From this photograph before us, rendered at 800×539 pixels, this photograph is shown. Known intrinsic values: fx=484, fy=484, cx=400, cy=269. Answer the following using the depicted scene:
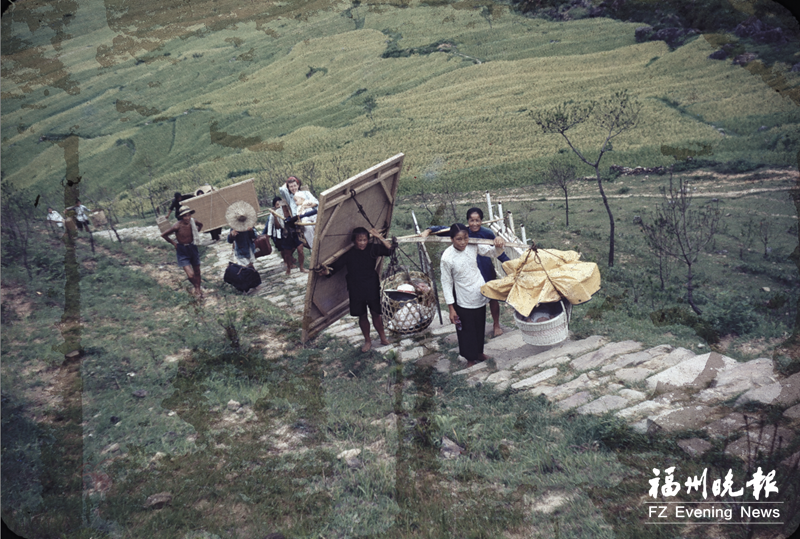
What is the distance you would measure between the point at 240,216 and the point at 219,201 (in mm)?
1555

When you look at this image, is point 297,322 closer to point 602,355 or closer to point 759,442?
point 602,355

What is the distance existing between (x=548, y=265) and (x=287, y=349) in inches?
128

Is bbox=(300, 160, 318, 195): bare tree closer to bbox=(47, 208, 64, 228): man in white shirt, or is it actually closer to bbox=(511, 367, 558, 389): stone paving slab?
bbox=(47, 208, 64, 228): man in white shirt

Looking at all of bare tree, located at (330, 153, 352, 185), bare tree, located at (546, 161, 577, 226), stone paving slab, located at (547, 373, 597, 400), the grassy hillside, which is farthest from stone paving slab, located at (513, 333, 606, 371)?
bare tree, located at (330, 153, 352, 185)

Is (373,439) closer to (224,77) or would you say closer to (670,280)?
(670,280)

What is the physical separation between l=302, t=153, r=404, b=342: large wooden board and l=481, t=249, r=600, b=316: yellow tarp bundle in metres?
1.59

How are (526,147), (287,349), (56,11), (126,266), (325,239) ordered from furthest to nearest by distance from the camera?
(526,147)
(56,11)
(126,266)
(287,349)
(325,239)

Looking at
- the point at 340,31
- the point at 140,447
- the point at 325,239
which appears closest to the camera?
the point at 140,447

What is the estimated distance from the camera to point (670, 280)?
314 inches

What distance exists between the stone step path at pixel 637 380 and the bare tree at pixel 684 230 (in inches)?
103

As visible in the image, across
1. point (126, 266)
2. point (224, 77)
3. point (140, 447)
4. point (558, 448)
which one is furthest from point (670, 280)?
point (224, 77)

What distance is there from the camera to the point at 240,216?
7.24 metres

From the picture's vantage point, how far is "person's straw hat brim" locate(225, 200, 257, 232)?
723 cm

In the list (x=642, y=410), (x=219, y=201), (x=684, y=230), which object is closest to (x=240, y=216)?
(x=219, y=201)
